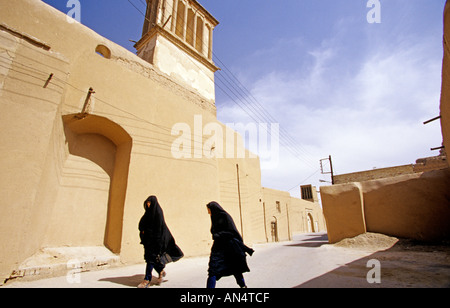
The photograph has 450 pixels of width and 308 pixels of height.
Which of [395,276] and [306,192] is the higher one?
[306,192]

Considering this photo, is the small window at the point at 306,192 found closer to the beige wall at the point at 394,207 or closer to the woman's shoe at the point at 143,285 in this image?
the beige wall at the point at 394,207

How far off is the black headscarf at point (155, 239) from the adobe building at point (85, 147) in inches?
77.2

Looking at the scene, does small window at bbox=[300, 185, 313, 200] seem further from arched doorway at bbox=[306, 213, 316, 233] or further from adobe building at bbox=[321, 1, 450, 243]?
adobe building at bbox=[321, 1, 450, 243]

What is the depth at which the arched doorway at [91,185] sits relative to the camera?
531 cm

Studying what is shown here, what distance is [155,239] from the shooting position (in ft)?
12.1

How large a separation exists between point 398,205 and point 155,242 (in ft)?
26.0

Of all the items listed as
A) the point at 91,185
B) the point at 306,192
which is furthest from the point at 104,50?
the point at 306,192

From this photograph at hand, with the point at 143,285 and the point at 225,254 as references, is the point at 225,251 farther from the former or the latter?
the point at 143,285

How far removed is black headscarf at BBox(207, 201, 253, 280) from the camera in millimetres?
2857

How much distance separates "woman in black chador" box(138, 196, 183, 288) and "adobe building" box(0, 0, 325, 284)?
6.44 feet

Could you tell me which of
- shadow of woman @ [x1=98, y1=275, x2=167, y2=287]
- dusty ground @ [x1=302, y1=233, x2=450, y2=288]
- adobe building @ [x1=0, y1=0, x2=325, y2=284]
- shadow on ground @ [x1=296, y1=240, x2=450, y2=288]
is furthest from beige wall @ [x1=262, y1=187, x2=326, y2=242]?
shadow of woman @ [x1=98, y1=275, x2=167, y2=287]

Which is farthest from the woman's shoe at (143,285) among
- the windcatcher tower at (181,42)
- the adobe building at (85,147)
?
the windcatcher tower at (181,42)

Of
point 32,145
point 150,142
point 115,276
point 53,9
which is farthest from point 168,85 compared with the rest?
point 115,276

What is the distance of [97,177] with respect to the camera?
20.1 ft
